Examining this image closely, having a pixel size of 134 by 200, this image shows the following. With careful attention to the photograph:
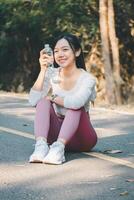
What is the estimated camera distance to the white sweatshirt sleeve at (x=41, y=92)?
6266 millimetres

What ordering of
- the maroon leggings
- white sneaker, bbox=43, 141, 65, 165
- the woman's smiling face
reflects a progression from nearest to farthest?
white sneaker, bbox=43, 141, 65, 165, the maroon leggings, the woman's smiling face

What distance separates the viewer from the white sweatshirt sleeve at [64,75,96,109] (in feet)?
19.9

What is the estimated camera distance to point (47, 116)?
6.14 m

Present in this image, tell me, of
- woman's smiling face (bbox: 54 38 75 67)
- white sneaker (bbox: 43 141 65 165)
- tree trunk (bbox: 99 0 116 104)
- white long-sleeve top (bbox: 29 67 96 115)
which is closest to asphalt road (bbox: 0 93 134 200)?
white sneaker (bbox: 43 141 65 165)

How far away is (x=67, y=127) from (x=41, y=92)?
1.64 feet

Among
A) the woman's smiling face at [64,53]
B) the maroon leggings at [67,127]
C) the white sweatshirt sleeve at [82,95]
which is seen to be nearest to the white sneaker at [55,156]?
the maroon leggings at [67,127]

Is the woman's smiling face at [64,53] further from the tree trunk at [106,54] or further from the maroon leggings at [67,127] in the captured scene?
the tree trunk at [106,54]

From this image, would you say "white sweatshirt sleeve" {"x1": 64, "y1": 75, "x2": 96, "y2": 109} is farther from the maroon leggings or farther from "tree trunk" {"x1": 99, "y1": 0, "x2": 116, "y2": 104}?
"tree trunk" {"x1": 99, "y1": 0, "x2": 116, "y2": 104}

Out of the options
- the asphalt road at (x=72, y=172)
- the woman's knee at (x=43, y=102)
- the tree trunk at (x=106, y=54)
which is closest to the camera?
the asphalt road at (x=72, y=172)

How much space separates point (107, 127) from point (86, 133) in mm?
2607

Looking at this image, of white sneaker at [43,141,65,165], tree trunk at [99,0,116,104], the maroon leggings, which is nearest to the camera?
white sneaker at [43,141,65,165]

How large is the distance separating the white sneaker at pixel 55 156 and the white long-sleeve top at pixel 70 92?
45 centimetres

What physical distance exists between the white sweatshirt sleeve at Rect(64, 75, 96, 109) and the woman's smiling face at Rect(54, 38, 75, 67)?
0.75ft

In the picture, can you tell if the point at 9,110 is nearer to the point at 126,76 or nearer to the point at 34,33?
the point at 126,76
